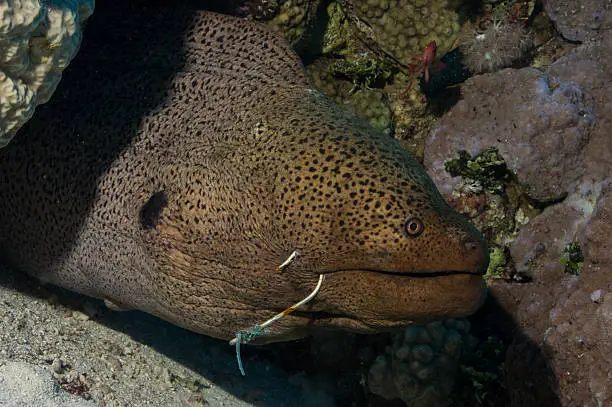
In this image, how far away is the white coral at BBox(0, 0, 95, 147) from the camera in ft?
6.98

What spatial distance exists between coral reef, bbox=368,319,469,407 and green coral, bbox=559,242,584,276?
994 mm

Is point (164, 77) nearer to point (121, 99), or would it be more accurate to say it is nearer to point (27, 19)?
point (121, 99)

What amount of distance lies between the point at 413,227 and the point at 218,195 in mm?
943

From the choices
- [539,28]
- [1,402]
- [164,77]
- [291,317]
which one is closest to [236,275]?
[291,317]

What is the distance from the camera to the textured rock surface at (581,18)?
13.6ft

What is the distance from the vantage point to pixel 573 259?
3.65m

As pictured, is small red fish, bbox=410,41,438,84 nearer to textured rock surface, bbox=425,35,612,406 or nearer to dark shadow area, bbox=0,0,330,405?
textured rock surface, bbox=425,35,612,406

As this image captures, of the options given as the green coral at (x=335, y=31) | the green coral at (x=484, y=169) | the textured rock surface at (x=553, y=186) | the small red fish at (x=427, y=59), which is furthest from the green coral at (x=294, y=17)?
the green coral at (x=484, y=169)

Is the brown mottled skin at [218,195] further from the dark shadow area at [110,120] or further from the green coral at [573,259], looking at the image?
the green coral at [573,259]

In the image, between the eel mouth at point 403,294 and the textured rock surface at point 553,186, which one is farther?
the textured rock surface at point 553,186

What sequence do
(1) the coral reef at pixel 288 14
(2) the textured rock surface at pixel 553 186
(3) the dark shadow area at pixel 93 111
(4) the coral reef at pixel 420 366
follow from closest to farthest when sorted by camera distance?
(3) the dark shadow area at pixel 93 111, (2) the textured rock surface at pixel 553 186, (1) the coral reef at pixel 288 14, (4) the coral reef at pixel 420 366

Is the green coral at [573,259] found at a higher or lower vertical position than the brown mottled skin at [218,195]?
lower

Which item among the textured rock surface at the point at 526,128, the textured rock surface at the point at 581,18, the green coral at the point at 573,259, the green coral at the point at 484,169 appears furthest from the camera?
the textured rock surface at the point at 581,18

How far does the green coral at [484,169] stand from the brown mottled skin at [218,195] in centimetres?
173
